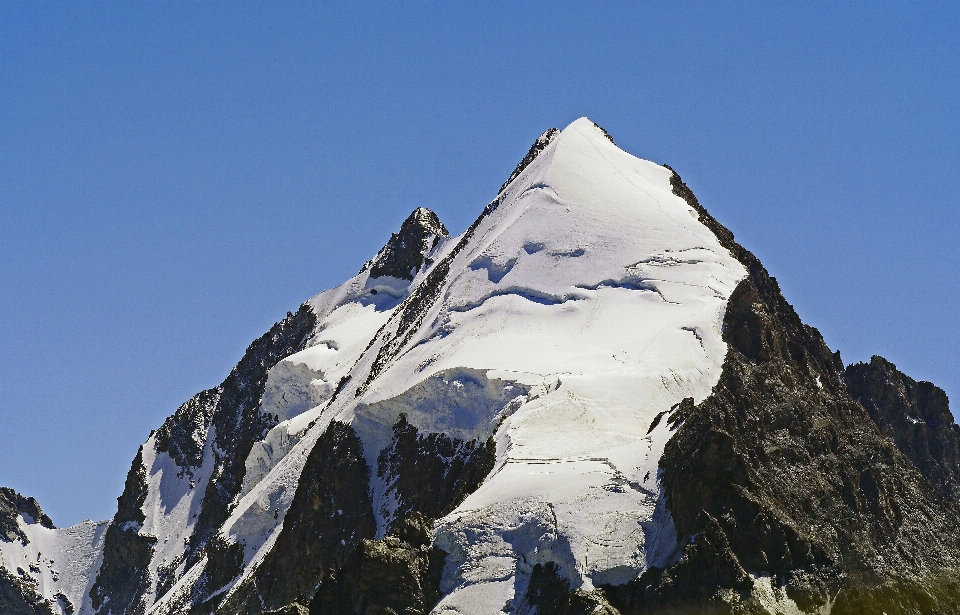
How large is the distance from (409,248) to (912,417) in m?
50.6

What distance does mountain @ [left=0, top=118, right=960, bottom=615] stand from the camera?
8481cm

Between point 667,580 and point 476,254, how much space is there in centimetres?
5502

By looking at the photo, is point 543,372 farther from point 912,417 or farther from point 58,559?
point 58,559

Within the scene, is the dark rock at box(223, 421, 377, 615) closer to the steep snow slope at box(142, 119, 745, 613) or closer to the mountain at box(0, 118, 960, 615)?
the mountain at box(0, 118, 960, 615)

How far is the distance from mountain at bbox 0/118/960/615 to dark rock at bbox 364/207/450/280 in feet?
0.93

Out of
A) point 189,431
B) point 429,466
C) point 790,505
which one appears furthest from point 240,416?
point 790,505

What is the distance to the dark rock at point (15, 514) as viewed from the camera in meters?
184

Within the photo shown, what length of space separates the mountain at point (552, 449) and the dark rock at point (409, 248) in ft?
0.93

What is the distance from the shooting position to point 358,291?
172m

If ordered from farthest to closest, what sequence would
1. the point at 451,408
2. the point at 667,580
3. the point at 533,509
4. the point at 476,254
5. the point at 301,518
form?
the point at 476,254, the point at 301,518, the point at 451,408, the point at 533,509, the point at 667,580

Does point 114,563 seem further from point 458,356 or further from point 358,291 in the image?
point 458,356

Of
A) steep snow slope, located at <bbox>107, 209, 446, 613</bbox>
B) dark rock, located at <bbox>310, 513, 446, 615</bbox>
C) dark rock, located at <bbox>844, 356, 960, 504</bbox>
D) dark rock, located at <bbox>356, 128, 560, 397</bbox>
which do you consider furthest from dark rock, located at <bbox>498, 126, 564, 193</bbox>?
dark rock, located at <bbox>310, 513, 446, 615</bbox>

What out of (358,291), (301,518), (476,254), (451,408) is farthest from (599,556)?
(358,291)

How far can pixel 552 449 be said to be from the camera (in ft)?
315
